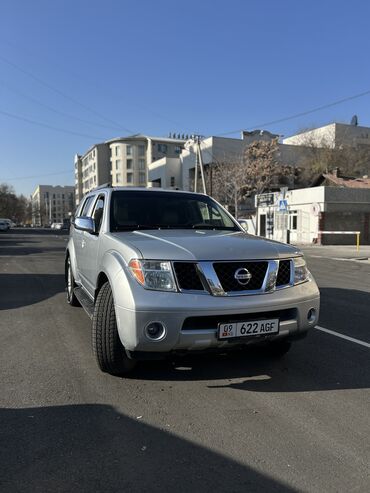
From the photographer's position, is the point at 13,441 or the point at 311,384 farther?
the point at 311,384

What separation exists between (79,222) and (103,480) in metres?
3.14

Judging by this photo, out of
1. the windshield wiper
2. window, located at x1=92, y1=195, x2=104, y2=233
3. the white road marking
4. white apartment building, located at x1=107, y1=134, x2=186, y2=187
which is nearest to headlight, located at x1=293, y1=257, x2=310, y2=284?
Result: the windshield wiper

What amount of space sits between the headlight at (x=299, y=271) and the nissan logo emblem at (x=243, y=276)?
0.61m

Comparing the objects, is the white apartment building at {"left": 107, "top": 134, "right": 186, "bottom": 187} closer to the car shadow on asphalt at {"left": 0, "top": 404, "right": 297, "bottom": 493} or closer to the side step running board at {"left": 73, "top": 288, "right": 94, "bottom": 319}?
the side step running board at {"left": 73, "top": 288, "right": 94, "bottom": 319}

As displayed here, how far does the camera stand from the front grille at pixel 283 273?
4.11 m

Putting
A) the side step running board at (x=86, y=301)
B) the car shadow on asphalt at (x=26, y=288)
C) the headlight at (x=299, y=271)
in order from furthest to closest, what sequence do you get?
1. the car shadow on asphalt at (x=26, y=288)
2. the side step running board at (x=86, y=301)
3. the headlight at (x=299, y=271)

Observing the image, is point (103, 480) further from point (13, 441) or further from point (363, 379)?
point (363, 379)

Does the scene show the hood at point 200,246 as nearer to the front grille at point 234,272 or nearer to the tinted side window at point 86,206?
the front grille at point 234,272

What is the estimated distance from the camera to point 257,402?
3787mm

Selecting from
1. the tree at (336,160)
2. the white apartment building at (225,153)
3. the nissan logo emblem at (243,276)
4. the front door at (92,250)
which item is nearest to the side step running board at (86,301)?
the front door at (92,250)

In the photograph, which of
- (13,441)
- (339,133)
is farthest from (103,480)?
(339,133)

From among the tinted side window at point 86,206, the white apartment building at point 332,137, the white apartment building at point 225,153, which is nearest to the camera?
the tinted side window at point 86,206

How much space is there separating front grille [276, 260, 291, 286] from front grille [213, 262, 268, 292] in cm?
21

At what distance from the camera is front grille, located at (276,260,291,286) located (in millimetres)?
4105
